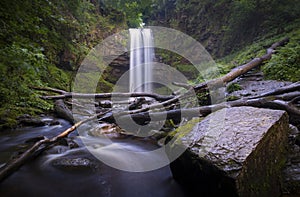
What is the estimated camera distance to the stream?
91.4 inches

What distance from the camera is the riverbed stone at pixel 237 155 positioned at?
1641 mm

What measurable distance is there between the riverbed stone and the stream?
47cm

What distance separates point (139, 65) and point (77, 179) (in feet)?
49.6

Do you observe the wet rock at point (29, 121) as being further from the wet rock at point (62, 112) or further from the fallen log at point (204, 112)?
the fallen log at point (204, 112)

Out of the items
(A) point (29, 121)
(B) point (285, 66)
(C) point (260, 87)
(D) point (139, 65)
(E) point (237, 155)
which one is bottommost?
(E) point (237, 155)

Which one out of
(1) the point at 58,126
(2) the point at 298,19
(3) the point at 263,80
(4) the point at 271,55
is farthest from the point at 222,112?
(2) the point at 298,19

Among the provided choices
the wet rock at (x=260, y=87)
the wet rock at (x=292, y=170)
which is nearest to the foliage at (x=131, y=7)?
the wet rock at (x=260, y=87)

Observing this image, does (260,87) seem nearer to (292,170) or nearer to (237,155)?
(292,170)

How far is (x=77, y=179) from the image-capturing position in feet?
8.36

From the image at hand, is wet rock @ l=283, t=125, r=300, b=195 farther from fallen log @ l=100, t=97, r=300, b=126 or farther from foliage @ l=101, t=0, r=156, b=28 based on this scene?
foliage @ l=101, t=0, r=156, b=28

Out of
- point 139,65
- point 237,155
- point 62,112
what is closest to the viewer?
point 237,155

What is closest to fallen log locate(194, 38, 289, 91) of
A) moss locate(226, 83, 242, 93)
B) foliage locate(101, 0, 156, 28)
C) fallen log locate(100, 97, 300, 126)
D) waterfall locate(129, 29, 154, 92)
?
moss locate(226, 83, 242, 93)

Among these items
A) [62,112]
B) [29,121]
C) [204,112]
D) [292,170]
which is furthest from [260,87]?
[29,121]

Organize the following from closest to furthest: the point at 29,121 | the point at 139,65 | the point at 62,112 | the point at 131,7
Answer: the point at 29,121 → the point at 62,112 → the point at 139,65 → the point at 131,7
